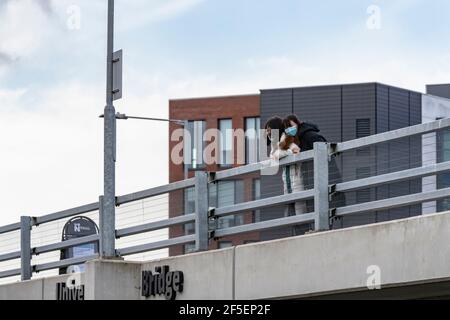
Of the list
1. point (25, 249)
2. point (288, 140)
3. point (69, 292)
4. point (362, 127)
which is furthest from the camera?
point (362, 127)

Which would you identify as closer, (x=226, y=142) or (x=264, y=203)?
(x=264, y=203)

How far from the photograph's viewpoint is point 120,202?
16234 mm

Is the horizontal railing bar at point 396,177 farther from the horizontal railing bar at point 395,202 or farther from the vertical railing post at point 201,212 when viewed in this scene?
the vertical railing post at point 201,212

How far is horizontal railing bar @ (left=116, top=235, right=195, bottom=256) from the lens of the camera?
594 inches

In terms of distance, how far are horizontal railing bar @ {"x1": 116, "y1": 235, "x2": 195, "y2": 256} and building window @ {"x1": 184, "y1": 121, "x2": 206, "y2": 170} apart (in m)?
54.4

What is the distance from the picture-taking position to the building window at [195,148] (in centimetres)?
7215

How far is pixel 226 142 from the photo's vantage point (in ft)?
261

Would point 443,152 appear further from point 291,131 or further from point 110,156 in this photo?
point 110,156

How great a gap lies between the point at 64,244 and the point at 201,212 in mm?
4043

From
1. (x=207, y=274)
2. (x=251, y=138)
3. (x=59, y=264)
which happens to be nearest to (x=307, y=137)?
(x=207, y=274)

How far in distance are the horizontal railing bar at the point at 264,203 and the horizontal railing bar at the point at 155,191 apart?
52cm

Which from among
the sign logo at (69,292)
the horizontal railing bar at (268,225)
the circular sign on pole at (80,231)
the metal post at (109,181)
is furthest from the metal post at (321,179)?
the circular sign on pole at (80,231)

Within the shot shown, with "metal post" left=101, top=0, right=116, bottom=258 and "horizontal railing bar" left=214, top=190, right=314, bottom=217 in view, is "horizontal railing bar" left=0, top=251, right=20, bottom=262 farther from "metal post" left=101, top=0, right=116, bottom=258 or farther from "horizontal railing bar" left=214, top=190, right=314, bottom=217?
"horizontal railing bar" left=214, top=190, right=314, bottom=217

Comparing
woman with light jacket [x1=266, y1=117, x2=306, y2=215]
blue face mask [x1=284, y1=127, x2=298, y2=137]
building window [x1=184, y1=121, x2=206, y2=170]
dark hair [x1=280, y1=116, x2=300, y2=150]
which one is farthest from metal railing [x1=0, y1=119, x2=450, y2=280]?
building window [x1=184, y1=121, x2=206, y2=170]
